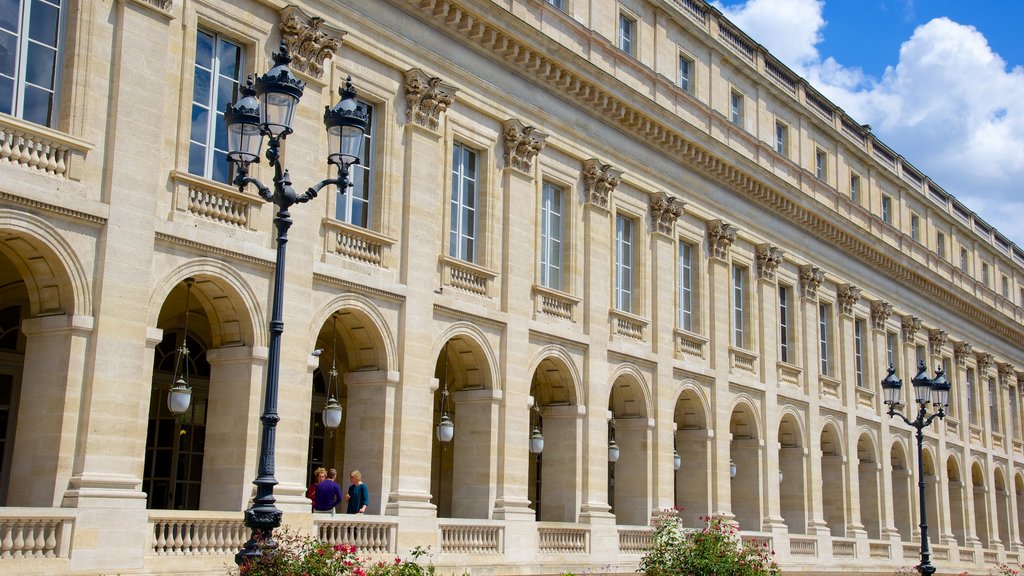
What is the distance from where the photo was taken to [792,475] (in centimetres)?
3719

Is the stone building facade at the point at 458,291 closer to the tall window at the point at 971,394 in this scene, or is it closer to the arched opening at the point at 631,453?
the arched opening at the point at 631,453

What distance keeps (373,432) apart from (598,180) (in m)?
9.69

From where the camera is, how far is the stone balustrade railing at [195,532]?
1780 centimetres

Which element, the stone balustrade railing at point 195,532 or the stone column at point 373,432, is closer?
the stone balustrade railing at point 195,532

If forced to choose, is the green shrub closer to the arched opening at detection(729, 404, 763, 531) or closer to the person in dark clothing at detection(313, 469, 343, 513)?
the person in dark clothing at detection(313, 469, 343, 513)

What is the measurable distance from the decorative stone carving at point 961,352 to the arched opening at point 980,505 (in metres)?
4.33

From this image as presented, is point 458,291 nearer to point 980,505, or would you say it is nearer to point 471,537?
point 471,537

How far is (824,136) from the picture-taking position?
136ft

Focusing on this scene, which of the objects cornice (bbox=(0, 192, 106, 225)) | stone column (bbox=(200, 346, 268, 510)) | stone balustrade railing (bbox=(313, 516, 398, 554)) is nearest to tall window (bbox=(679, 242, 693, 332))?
stone balustrade railing (bbox=(313, 516, 398, 554))

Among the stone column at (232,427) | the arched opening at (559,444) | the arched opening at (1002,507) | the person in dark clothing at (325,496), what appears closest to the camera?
the stone column at (232,427)

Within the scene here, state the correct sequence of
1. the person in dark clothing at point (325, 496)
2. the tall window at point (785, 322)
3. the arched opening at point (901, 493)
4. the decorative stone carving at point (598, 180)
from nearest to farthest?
the person in dark clothing at point (325, 496)
the decorative stone carving at point (598, 180)
the tall window at point (785, 322)
the arched opening at point (901, 493)

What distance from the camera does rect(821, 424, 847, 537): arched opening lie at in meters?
39.3

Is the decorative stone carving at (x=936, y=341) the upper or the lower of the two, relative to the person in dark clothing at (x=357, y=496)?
upper

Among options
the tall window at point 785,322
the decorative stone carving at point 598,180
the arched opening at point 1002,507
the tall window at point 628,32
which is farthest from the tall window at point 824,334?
the arched opening at point 1002,507
